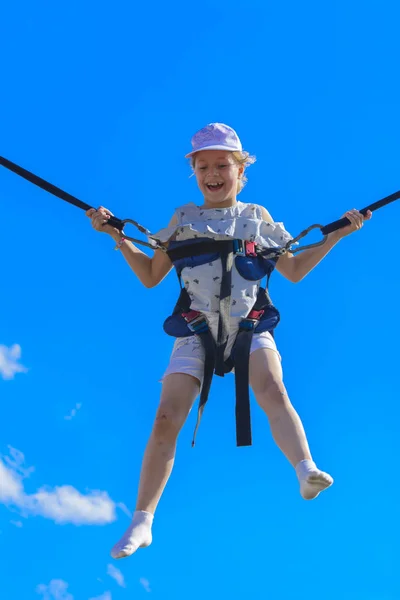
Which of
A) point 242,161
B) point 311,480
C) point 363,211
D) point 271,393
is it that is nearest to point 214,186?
point 242,161

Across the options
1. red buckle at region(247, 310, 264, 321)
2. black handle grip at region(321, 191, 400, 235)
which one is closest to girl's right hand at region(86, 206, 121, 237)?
red buckle at region(247, 310, 264, 321)

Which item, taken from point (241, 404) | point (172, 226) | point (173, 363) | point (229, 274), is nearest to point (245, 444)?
point (241, 404)

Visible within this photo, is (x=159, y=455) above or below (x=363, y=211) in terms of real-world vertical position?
below

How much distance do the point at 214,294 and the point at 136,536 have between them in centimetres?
176

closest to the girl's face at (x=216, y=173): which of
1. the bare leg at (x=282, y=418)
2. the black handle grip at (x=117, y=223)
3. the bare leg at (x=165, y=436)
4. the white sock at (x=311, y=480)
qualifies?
the black handle grip at (x=117, y=223)

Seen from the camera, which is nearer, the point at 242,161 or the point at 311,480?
the point at 311,480

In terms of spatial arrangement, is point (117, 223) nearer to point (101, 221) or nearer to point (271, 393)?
point (101, 221)

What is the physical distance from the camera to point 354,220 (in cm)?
638

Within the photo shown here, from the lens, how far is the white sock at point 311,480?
205 inches

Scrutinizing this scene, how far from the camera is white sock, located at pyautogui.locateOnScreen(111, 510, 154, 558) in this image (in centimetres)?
521

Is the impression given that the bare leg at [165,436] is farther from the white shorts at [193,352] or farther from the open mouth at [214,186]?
the open mouth at [214,186]

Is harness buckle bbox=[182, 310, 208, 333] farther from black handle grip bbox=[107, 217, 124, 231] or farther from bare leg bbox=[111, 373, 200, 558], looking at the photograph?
black handle grip bbox=[107, 217, 124, 231]

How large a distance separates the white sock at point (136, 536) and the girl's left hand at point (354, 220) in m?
2.44

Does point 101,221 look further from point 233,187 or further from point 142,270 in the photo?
point 233,187
